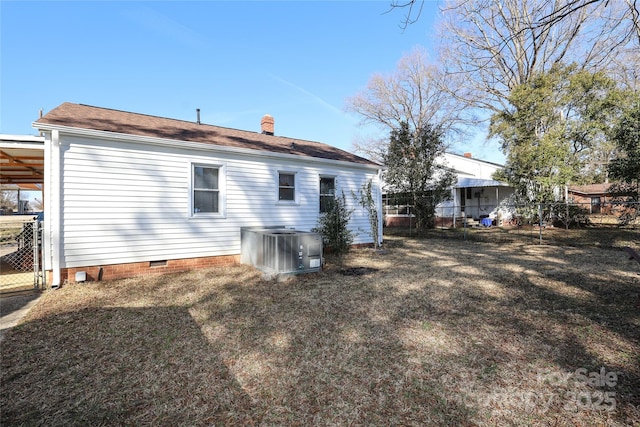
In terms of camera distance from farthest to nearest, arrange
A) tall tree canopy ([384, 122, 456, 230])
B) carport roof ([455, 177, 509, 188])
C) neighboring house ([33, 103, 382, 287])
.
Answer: carport roof ([455, 177, 509, 188])
tall tree canopy ([384, 122, 456, 230])
neighboring house ([33, 103, 382, 287])

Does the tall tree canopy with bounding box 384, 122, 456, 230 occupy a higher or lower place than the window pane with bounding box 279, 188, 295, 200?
higher

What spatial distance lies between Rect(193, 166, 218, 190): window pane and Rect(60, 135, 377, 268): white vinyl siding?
0.53 ft

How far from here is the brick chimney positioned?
42.2 ft

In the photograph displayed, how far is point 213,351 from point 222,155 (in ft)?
18.6

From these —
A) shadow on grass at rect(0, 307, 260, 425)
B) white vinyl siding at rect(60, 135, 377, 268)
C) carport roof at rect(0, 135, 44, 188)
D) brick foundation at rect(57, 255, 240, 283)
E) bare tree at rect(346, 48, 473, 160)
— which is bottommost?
shadow on grass at rect(0, 307, 260, 425)

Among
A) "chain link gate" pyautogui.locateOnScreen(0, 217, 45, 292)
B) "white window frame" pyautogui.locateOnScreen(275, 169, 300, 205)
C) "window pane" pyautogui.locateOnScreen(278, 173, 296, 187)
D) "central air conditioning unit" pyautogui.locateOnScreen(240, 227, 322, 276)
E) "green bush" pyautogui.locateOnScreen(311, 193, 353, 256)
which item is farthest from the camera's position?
"green bush" pyautogui.locateOnScreen(311, 193, 353, 256)

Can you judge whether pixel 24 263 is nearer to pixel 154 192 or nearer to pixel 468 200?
pixel 154 192

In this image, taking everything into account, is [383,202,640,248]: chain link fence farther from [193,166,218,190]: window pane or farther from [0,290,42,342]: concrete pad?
[0,290,42,342]: concrete pad

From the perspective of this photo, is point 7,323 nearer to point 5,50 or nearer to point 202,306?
point 202,306

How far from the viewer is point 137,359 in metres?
3.19

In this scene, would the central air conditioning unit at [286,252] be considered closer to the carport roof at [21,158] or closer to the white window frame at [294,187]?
the white window frame at [294,187]

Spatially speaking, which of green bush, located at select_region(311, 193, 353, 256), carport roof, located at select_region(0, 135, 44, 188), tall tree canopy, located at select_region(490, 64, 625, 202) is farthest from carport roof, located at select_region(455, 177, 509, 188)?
carport roof, located at select_region(0, 135, 44, 188)

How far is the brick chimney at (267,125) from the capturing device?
12.9 m

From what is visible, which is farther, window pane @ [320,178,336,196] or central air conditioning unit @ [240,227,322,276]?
window pane @ [320,178,336,196]
